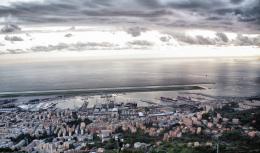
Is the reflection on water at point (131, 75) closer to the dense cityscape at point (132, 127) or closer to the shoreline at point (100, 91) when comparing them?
the shoreline at point (100, 91)

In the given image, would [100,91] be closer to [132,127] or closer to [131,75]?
[131,75]

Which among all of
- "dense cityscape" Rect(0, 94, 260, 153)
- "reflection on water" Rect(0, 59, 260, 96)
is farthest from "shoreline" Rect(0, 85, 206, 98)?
"dense cityscape" Rect(0, 94, 260, 153)

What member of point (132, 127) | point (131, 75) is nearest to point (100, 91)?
point (131, 75)

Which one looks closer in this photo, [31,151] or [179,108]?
[31,151]

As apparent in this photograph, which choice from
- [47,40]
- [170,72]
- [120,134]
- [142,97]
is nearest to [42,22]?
[47,40]

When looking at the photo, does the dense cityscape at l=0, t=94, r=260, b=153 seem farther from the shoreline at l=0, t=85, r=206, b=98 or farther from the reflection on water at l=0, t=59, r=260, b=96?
the reflection on water at l=0, t=59, r=260, b=96

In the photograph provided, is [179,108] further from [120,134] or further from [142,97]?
[120,134]
